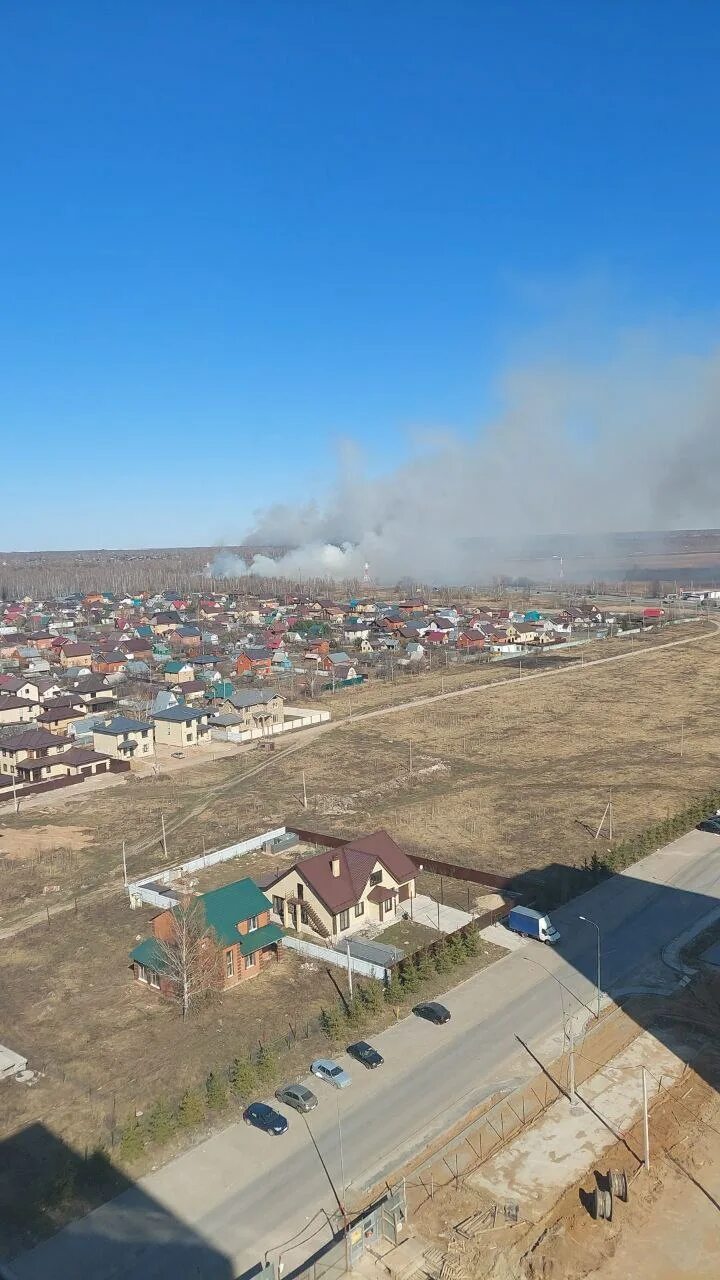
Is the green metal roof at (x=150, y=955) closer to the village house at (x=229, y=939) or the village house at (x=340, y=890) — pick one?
the village house at (x=229, y=939)

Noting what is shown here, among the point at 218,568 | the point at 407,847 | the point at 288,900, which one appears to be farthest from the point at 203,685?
the point at 218,568

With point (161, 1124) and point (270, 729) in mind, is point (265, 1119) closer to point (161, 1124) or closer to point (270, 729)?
point (161, 1124)

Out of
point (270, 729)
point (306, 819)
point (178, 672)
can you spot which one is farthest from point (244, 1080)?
point (178, 672)

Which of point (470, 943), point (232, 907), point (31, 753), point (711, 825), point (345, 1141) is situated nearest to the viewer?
point (345, 1141)

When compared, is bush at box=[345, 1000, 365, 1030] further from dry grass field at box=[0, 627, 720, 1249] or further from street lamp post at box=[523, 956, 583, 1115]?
street lamp post at box=[523, 956, 583, 1115]

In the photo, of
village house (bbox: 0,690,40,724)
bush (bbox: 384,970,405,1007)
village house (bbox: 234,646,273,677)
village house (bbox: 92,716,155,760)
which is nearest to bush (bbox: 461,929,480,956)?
bush (bbox: 384,970,405,1007)

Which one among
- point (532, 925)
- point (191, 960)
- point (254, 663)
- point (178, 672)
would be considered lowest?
point (532, 925)

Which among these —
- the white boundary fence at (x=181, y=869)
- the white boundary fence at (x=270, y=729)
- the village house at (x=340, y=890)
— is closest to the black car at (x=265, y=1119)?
the village house at (x=340, y=890)
